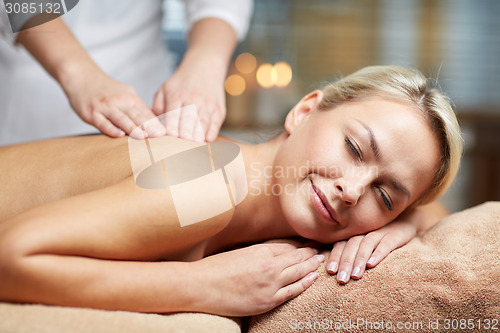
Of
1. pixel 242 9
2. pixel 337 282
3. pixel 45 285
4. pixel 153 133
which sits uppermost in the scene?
pixel 242 9

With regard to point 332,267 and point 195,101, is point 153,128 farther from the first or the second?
point 332,267

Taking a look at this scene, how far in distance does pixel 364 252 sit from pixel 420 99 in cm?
39

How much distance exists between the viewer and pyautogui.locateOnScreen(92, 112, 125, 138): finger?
1048mm

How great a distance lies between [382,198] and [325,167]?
15 cm

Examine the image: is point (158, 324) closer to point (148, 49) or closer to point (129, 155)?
point (129, 155)

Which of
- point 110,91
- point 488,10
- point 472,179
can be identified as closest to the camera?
point 110,91

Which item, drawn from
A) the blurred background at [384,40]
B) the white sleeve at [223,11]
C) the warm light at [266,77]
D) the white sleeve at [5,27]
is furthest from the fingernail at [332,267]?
the blurred background at [384,40]

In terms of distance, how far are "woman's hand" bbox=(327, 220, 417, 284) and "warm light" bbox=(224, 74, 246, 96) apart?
2.30 metres

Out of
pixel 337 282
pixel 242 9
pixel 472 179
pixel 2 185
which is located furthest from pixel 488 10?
pixel 2 185

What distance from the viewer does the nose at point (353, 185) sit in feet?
3.02

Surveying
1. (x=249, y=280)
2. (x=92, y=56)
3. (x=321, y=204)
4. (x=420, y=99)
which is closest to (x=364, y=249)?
(x=321, y=204)

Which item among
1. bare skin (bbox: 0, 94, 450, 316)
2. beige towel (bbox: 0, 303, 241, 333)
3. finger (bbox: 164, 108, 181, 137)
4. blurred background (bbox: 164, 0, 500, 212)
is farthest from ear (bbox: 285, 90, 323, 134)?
blurred background (bbox: 164, 0, 500, 212)

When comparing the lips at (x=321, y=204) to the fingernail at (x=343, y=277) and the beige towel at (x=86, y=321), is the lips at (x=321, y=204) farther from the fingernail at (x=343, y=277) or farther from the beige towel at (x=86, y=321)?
the beige towel at (x=86, y=321)

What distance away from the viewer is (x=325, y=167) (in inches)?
38.1
